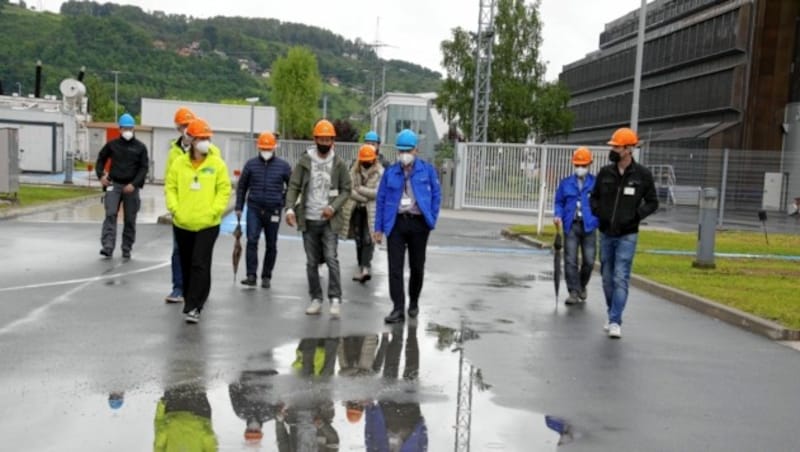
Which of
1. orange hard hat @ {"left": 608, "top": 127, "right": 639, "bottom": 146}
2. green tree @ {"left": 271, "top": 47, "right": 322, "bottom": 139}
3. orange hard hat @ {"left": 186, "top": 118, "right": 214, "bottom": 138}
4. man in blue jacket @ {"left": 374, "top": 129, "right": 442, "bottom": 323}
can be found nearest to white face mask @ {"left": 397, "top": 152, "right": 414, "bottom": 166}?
man in blue jacket @ {"left": 374, "top": 129, "right": 442, "bottom": 323}

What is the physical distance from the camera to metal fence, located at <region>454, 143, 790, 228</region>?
106 feet

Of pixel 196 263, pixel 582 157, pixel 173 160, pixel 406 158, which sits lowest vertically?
pixel 196 263

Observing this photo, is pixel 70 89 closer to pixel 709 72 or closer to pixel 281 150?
pixel 281 150

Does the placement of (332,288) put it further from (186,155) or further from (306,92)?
(306,92)

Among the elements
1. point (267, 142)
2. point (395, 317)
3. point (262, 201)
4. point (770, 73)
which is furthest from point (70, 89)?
point (395, 317)

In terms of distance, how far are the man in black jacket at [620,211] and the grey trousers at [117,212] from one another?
22.2 feet

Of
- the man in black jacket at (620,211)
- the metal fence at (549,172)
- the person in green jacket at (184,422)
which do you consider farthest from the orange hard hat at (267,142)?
the metal fence at (549,172)

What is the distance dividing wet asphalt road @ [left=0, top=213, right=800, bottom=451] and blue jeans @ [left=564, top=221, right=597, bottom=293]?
38cm

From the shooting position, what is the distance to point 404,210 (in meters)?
8.84

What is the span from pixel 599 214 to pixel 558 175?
23.9 m

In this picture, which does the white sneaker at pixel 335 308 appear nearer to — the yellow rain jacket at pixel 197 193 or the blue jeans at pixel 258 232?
the yellow rain jacket at pixel 197 193

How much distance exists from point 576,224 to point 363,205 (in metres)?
2.79

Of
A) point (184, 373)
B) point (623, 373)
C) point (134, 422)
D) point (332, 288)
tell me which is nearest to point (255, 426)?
point (134, 422)

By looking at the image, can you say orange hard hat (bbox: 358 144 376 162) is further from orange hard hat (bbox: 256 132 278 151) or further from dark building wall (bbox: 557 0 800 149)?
dark building wall (bbox: 557 0 800 149)
